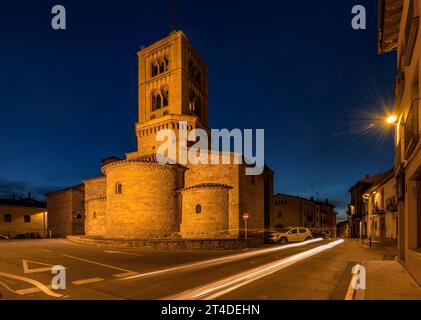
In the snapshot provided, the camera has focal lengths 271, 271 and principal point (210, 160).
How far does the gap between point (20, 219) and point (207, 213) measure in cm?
3787

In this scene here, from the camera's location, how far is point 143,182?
72.9 ft

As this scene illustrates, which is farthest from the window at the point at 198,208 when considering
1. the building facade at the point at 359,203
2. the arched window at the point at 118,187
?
the building facade at the point at 359,203

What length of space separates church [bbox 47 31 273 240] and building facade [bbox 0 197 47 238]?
14102 mm

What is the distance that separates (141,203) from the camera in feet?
A: 71.9

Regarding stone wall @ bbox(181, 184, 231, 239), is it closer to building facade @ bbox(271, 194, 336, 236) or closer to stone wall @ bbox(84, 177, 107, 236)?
stone wall @ bbox(84, 177, 107, 236)

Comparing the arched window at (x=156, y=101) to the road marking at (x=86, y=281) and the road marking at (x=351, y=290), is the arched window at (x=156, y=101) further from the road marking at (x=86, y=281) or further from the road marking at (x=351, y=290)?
the road marking at (x=351, y=290)

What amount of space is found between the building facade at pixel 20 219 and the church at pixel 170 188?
14.1 meters

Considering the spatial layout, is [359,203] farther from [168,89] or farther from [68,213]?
[68,213]

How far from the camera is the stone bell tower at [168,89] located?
3139 cm

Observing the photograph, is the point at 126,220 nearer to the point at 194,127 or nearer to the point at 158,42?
the point at 194,127

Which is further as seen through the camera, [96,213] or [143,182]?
[96,213]

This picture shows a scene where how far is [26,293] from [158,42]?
3350 cm
